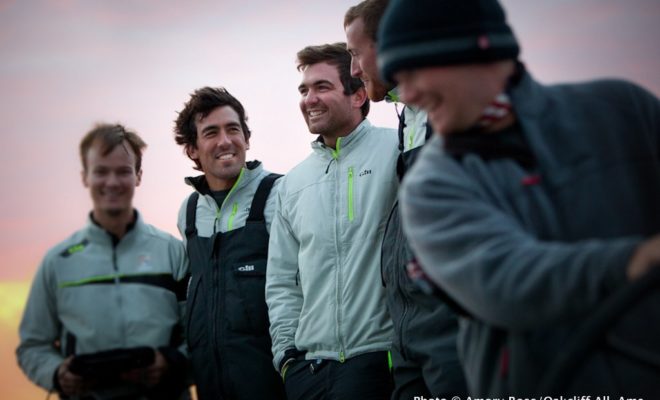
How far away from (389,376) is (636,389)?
2215 mm

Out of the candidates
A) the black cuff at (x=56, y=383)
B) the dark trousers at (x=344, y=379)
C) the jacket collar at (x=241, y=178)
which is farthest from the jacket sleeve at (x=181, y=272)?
the jacket collar at (x=241, y=178)

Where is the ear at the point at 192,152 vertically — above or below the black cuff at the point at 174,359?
above

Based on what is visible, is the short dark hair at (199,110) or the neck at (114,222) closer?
the neck at (114,222)

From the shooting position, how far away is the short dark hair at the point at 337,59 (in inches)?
191

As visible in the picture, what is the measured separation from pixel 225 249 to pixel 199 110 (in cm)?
117

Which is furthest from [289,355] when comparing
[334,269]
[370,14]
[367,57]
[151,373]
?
[370,14]

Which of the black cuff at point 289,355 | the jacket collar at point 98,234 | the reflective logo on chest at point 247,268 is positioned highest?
the jacket collar at point 98,234

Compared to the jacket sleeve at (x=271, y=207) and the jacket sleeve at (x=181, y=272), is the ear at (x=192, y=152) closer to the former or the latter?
the jacket sleeve at (x=271, y=207)

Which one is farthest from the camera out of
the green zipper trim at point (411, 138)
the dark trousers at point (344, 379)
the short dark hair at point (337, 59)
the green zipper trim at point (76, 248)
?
the short dark hair at point (337, 59)

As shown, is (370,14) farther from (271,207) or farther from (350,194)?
(271,207)

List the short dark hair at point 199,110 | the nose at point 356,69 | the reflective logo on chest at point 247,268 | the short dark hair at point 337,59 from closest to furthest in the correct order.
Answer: the nose at point 356,69 → the reflective logo on chest at point 247,268 → the short dark hair at point 337,59 → the short dark hair at point 199,110

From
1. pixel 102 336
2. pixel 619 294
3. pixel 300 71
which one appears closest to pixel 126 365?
pixel 102 336

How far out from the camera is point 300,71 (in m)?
5.05

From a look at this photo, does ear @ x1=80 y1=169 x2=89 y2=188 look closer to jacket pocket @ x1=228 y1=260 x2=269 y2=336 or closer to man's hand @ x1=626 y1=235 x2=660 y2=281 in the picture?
jacket pocket @ x1=228 y1=260 x2=269 y2=336
